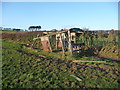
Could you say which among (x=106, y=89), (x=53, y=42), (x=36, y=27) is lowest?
(x=106, y=89)

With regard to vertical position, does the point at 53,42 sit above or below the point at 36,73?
above

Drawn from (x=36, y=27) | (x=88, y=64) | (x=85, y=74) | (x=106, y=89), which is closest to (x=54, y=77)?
(x=85, y=74)

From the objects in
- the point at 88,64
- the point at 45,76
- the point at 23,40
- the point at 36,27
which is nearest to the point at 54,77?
the point at 45,76

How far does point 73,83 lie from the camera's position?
8664 millimetres

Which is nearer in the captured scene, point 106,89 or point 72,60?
point 106,89

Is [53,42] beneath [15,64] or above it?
above

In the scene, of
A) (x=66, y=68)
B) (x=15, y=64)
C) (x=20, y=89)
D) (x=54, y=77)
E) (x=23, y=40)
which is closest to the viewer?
(x=20, y=89)

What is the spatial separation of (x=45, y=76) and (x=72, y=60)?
15.3ft

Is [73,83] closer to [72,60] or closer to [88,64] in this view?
[88,64]

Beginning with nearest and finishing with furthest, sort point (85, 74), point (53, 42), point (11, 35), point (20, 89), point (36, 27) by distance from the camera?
point (20, 89) < point (85, 74) < point (53, 42) < point (11, 35) < point (36, 27)

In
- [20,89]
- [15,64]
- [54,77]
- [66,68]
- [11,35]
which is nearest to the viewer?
[20,89]

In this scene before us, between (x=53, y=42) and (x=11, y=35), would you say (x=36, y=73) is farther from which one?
(x=11, y=35)

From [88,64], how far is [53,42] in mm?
13354

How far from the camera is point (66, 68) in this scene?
11.6 metres
